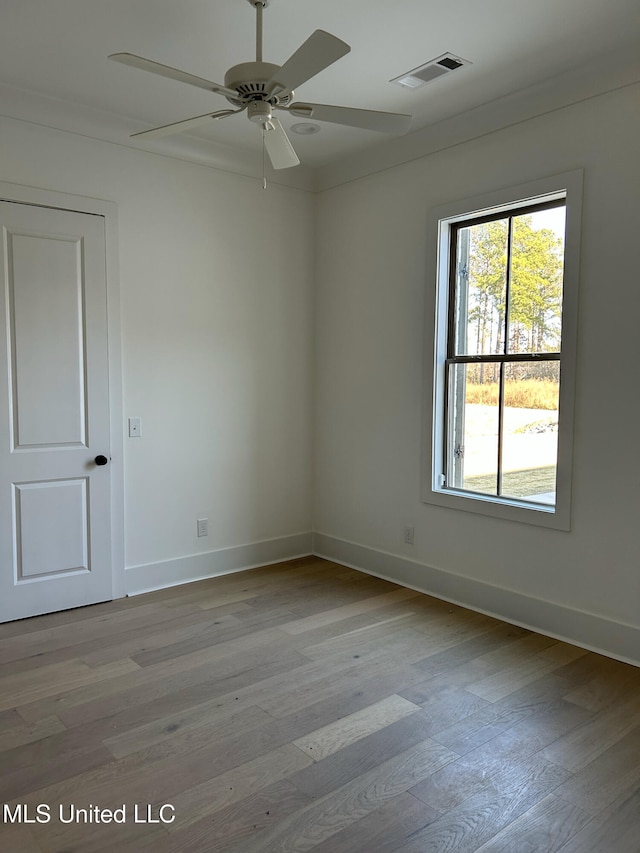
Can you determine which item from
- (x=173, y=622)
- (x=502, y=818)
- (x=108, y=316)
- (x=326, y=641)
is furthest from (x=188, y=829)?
(x=108, y=316)

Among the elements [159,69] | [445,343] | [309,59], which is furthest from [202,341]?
[309,59]

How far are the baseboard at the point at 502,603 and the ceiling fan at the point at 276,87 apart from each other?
8.05 feet

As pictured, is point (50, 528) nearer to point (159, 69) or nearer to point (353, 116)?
point (159, 69)

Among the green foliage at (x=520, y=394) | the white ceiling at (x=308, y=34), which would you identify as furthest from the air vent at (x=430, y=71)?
the green foliage at (x=520, y=394)

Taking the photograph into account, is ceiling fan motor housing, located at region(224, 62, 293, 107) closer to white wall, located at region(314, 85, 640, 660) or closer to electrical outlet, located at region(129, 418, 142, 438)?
white wall, located at region(314, 85, 640, 660)

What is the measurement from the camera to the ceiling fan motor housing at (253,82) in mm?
2082

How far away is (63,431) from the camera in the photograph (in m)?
3.51

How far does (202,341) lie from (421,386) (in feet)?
4.81

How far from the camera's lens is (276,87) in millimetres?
2109

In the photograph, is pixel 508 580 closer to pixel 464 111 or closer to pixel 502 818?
pixel 502 818

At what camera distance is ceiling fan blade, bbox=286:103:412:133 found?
227 cm

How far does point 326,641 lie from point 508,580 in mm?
1082

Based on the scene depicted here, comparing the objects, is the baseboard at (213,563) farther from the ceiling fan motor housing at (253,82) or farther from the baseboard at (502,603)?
the ceiling fan motor housing at (253,82)

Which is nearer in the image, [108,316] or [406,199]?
[108,316]
